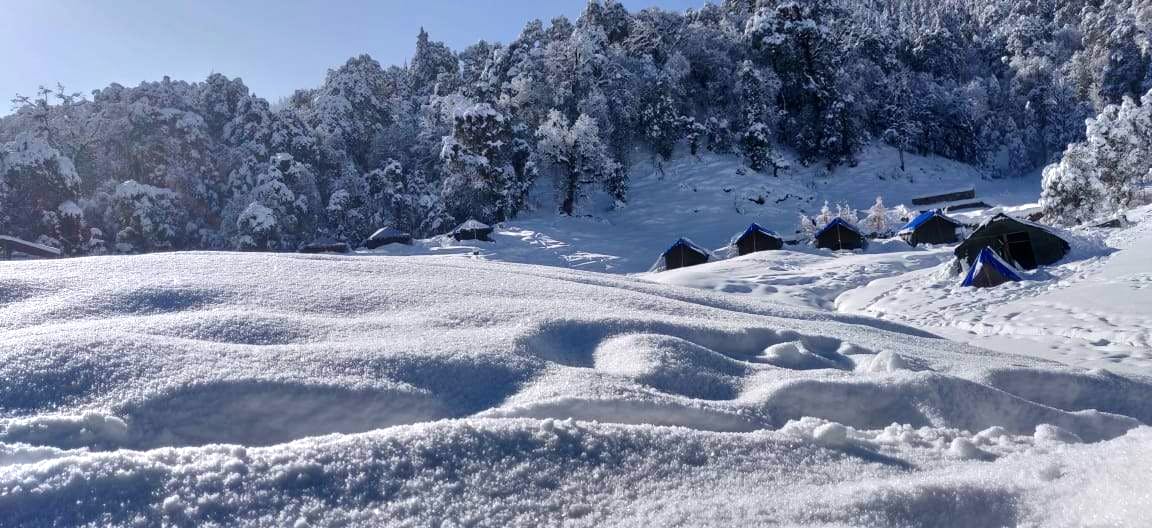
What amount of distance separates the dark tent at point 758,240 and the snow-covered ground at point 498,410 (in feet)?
71.9

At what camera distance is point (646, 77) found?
47.7 metres

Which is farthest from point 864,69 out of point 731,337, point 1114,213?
point 731,337

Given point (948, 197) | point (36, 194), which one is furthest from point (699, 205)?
point (36, 194)

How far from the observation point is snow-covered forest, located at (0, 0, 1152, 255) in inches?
1309

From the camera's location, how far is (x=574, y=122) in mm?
44688

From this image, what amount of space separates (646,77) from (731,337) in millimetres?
44594

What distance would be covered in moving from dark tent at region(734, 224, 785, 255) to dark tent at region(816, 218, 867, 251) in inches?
82.3

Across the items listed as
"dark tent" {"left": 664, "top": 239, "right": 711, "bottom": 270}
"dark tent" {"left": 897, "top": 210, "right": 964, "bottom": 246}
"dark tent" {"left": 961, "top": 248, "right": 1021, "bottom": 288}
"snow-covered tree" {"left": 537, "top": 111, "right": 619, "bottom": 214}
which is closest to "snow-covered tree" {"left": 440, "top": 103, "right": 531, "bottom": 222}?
"snow-covered tree" {"left": 537, "top": 111, "right": 619, "bottom": 214}

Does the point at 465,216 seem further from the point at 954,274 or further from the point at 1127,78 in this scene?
the point at 1127,78

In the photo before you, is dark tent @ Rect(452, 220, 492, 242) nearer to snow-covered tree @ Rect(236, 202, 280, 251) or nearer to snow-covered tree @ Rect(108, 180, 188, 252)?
snow-covered tree @ Rect(236, 202, 280, 251)

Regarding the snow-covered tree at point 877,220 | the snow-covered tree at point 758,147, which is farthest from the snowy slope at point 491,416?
the snow-covered tree at point 758,147

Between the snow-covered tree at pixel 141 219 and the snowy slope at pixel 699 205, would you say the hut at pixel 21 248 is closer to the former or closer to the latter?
the snow-covered tree at pixel 141 219

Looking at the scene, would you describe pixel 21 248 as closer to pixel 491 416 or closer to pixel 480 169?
pixel 480 169

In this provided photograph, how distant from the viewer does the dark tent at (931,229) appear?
102 feet
